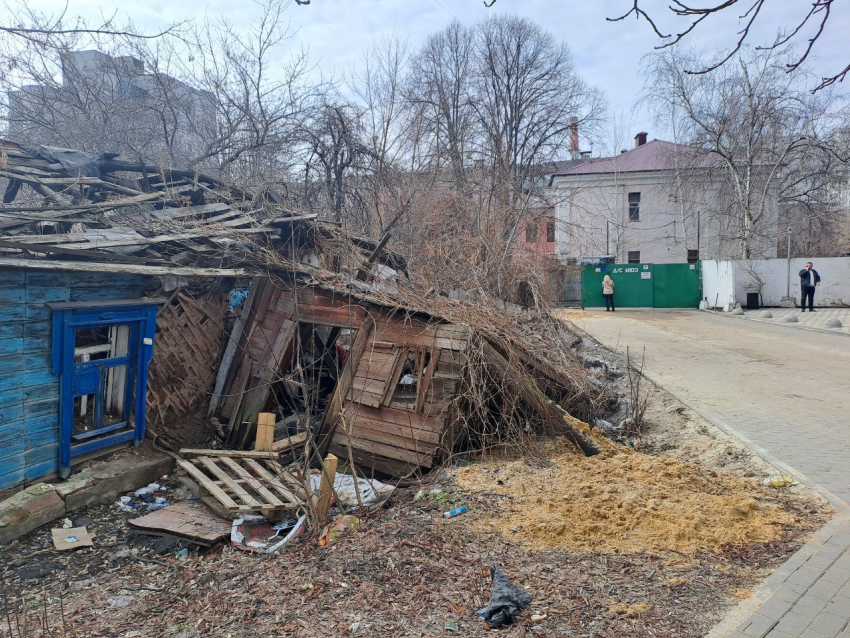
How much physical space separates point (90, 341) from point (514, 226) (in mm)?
8908

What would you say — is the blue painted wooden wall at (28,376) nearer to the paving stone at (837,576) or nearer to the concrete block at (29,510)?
the concrete block at (29,510)

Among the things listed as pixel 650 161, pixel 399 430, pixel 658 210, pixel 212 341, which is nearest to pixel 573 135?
pixel 650 161

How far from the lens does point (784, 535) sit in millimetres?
4422


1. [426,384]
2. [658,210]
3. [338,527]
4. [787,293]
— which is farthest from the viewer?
[658,210]

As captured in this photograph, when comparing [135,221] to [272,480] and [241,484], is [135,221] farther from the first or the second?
[272,480]

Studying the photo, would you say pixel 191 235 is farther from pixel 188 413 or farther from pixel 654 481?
pixel 654 481

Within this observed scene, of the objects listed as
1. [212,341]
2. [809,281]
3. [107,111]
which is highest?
[107,111]

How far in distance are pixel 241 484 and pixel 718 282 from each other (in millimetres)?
24356

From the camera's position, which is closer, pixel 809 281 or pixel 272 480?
pixel 272 480

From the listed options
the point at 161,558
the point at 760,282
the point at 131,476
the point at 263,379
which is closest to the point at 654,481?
the point at 161,558

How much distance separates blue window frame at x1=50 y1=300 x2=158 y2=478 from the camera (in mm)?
6605

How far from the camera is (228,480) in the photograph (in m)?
6.48

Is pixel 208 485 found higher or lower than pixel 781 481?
lower

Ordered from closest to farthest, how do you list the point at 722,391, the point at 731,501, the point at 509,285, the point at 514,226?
the point at 731,501
the point at 722,391
the point at 509,285
the point at 514,226
